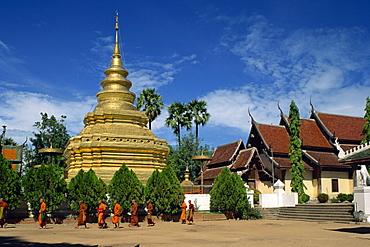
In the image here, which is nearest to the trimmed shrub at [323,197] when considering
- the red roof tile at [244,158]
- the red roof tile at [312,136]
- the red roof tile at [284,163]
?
the red roof tile at [284,163]

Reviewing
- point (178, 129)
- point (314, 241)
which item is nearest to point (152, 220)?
point (314, 241)

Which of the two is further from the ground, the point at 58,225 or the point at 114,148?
the point at 114,148

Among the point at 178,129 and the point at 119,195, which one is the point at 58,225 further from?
the point at 178,129

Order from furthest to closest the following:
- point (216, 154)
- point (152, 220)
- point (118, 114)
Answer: point (216, 154), point (118, 114), point (152, 220)

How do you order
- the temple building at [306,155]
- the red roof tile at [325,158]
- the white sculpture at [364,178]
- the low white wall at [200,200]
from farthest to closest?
1. the temple building at [306,155]
2. the red roof tile at [325,158]
3. the low white wall at [200,200]
4. the white sculpture at [364,178]

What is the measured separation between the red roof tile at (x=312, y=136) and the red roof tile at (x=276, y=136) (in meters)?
1.69

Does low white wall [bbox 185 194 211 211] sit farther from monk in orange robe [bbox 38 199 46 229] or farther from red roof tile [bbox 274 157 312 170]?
red roof tile [bbox 274 157 312 170]

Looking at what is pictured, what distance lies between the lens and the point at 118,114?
90.8 ft

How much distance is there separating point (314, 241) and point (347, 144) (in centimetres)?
2865

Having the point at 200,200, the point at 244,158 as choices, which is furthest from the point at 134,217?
the point at 244,158

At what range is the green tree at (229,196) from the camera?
23000 millimetres

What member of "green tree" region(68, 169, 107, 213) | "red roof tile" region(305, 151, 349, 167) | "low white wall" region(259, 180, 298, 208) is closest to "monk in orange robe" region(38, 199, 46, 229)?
"green tree" region(68, 169, 107, 213)

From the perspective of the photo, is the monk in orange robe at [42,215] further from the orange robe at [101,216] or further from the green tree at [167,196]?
the green tree at [167,196]

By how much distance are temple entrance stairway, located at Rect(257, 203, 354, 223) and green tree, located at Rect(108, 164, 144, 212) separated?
346 inches
